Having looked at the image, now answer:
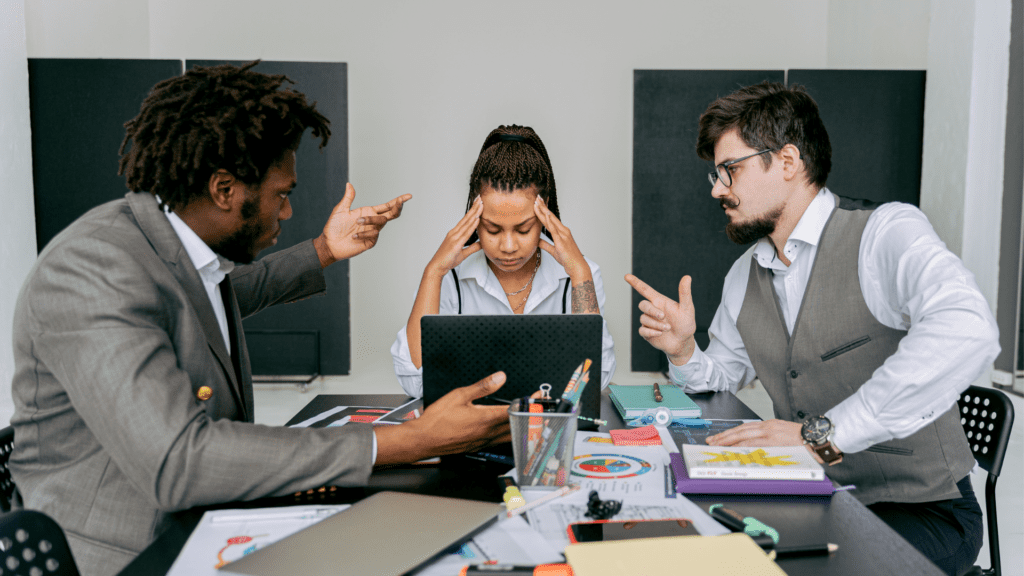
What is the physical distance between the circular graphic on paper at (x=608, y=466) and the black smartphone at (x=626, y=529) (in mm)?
202

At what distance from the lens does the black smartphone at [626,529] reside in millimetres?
843

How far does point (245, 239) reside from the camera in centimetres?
128

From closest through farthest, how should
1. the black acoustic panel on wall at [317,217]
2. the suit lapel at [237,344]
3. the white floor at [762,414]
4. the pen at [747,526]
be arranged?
the pen at [747,526] → the suit lapel at [237,344] → the white floor at [762,414] → the black acoustic panel on wall at [317,217]

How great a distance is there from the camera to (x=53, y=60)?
4176 mm

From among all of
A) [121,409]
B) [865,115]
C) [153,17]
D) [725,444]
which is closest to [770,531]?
[725,444]

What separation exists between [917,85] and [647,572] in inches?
174

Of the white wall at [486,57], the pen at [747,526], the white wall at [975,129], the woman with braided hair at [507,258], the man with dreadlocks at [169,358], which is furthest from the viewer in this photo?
the white wall at [486,57]

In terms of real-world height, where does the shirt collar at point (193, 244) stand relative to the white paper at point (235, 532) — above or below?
above

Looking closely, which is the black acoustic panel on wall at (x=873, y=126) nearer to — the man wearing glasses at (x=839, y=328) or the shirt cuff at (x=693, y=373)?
the man wearing glasses at (x=839, y=328)

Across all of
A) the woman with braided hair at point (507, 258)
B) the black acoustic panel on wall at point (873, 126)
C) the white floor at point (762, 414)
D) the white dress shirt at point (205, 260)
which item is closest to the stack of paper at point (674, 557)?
the white dress shirt at point (205, 260)

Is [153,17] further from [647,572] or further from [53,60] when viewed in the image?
[647,572]

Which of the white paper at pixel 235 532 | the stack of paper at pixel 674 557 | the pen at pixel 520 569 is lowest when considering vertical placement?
the white paper at pixel 235 532

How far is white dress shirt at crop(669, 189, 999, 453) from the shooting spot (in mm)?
1218

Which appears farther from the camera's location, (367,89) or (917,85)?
(367,89)
